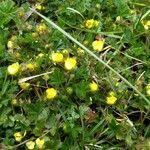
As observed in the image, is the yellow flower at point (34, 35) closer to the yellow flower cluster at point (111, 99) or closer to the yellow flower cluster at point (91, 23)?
the yellow flower cluster at point (91, 23)

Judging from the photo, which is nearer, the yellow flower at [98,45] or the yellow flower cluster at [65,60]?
the yellow flower cluster at [65,60]

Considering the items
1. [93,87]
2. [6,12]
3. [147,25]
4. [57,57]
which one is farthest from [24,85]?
[147,25]

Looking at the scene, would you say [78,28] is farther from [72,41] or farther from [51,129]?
[51,129]

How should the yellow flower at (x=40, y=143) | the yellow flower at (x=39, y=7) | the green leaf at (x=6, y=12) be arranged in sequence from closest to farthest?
the yellow flower at (x=40, y=143) < the green leaf at (x=6, y=12) < the yellow flower at (x=39, y=7)

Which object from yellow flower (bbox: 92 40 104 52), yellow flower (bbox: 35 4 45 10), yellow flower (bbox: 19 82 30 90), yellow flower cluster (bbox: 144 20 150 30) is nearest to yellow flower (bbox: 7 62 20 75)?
yellow flower (bbox: 19 82 30 90)

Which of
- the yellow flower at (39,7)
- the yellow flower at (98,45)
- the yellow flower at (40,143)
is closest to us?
the yellow flower at (40,143)

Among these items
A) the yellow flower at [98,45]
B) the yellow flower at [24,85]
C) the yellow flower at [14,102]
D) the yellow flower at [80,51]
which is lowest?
the yellow flower at [14,102]

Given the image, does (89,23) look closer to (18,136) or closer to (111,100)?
(111,100)

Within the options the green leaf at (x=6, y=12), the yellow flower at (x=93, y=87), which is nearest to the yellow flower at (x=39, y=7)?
the green leaf at (x=6, y=12)

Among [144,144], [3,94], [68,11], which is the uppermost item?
[68,11]

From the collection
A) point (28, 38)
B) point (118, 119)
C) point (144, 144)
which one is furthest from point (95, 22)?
point (144, 144)

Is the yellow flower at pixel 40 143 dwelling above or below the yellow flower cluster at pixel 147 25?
below
